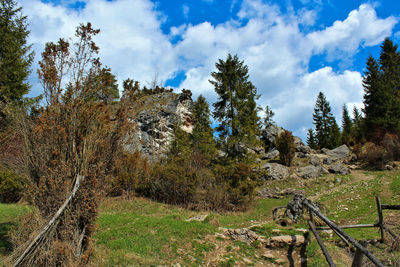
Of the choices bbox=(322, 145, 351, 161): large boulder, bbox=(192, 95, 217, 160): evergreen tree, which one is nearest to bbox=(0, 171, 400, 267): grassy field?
bbox=(192, 95, 217, 160): evergreen tree

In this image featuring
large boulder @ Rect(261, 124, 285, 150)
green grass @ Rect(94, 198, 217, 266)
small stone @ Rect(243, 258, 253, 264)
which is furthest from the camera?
large boulder @ Rect(261, 124, 285, 150)

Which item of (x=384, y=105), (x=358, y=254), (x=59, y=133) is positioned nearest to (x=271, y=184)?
(x=358, y=254)

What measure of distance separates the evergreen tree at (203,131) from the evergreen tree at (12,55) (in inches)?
655

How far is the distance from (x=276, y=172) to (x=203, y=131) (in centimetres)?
979

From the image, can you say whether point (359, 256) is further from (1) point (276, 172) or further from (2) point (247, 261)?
(1) point (276, 172)

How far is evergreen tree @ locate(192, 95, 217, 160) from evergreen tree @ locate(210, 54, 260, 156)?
2.37 m

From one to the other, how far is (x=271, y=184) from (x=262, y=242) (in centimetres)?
1459

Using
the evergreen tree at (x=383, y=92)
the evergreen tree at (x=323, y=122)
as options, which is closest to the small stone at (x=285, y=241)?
the evergreen tree at (x=383, y=92)

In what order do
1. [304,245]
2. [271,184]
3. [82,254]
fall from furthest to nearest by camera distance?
[271,184]
[304,245]
[82,254]

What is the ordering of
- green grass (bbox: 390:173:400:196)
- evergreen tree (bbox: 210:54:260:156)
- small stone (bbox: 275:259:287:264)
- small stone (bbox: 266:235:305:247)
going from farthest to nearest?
1. evergreen tree (bbox: 210:54:260:156)
2. green grass (bbox: 390:173:400:196)
3. small stone (bbox: 266:235:305:247)
4. small stone (bbox: 275:259:287:264)

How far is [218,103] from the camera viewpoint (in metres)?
23.3

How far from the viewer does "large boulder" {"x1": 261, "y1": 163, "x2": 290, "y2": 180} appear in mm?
22188

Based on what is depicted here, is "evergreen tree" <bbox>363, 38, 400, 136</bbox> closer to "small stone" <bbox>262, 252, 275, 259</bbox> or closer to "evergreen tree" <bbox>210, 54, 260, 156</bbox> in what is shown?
"evergreen tree" <bbox>210, 54, 260, 156</bbox>

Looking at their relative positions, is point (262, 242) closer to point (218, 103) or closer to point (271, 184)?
point (271, 184)
